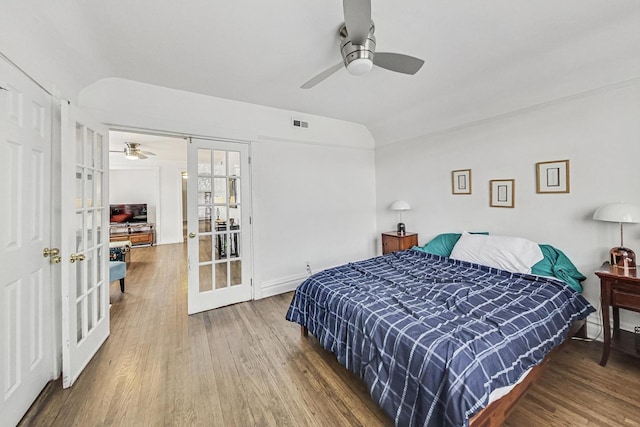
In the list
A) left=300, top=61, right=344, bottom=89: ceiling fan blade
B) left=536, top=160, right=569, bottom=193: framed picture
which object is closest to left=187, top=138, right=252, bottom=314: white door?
left=300, top=61, right=344, bottom=89: ceiling fan blade

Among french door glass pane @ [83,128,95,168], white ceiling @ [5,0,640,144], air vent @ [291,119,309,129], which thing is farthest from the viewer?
air vent @ [291,119,309,129]

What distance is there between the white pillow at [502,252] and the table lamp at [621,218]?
0.48 meters

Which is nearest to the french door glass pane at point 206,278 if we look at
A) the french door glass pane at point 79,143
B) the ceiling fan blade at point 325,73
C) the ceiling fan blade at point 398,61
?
the french door glass pane at point 79,143

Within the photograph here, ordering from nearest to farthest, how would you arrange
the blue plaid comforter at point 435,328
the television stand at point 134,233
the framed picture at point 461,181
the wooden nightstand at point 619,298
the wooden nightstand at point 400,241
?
1. the blue plaid comforter at point 435,328
2. the wooden nightstand at point 619,298
3. the framed picture at point 461,181
4. the wooden nightstand at point 400,241
5. the television stand at point 134,233

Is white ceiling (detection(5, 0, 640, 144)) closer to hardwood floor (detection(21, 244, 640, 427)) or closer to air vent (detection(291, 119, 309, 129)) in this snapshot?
air vent (detection(291, 119, 309, 129))

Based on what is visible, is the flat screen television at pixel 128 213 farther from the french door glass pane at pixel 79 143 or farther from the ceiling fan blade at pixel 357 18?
the ceiling fan blade at pixel 357 18

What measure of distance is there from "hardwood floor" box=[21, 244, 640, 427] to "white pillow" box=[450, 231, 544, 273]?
2.56 feet

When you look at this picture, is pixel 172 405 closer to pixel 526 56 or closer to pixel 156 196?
pixel 526 56

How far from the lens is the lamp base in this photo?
2059mm

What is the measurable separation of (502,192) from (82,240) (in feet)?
13.7

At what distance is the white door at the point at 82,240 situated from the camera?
5.90 ft

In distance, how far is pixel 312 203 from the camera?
13.1 feet

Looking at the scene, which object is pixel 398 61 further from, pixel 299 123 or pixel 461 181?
pixel 461 181

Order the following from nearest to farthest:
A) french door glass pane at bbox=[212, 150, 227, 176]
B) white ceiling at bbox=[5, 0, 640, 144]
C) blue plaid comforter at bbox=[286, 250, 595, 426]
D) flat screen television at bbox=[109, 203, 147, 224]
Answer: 1. blue plaid comforter at bbox=[286, 250, 595, 426]
2. white ceiling at bbox=[5, 0, 640, 144]
3. french door glass pane at bbox=[212, 150, 227, 176]
4. flat screen television at bbox=[109, 203, 147, 224]
